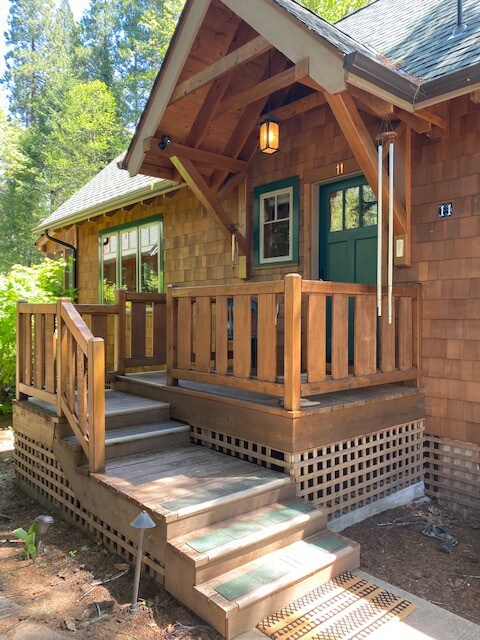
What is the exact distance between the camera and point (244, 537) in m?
2.67

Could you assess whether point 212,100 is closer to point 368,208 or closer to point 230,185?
point 230,185

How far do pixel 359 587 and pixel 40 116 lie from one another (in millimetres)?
27535

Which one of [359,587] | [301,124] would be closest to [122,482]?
[359,587]

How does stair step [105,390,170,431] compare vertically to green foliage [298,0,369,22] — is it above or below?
below

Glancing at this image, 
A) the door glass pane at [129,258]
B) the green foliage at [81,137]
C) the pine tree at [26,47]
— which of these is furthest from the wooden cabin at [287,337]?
the pine tree at [26,47]

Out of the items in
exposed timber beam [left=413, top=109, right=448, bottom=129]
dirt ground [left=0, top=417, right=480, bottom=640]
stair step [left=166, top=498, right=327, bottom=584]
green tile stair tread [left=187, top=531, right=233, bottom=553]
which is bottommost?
dirt ground [left=0, top=417, right=480, bottom=640]

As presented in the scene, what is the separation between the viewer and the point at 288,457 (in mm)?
3338

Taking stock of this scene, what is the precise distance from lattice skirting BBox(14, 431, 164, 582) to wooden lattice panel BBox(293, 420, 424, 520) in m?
1.19

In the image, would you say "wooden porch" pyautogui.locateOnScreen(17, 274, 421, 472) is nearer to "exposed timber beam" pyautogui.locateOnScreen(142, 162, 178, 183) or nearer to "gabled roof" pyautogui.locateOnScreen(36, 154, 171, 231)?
"exposed timber beam" pyautogui.locateOnScreen(142, 162, 178, 183)

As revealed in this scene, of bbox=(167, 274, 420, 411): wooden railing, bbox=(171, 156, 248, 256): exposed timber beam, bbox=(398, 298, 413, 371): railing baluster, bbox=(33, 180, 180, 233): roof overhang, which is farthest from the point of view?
bbox=(33, 180, 180, 233): roof overhang

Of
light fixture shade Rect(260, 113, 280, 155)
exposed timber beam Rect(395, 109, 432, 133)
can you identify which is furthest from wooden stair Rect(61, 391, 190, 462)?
exposed timber beam Rect(395, 109, 432, 133)

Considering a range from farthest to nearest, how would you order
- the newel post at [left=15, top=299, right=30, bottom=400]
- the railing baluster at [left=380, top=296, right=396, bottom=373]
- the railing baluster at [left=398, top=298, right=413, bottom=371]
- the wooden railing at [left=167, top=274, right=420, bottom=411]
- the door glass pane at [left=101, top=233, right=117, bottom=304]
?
the door glass pane at [left=101, top=233, right=117, bottom=304] < the newel post at [left=15, top=299, right=30, bottom=400] < the railing baluster at [left=398, top=298, right=413, bottom=371] < the railing baluster at [left=380, top=296, right=396, bottom=373] < the wooden railing at [left=167, top=274, right=420, bottom=411]

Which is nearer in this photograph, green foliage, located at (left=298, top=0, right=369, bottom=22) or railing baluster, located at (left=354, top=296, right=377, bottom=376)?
railing baluster, located at (left=354, top=296, right=377, bottom=376)

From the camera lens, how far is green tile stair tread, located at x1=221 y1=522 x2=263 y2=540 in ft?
8.87
